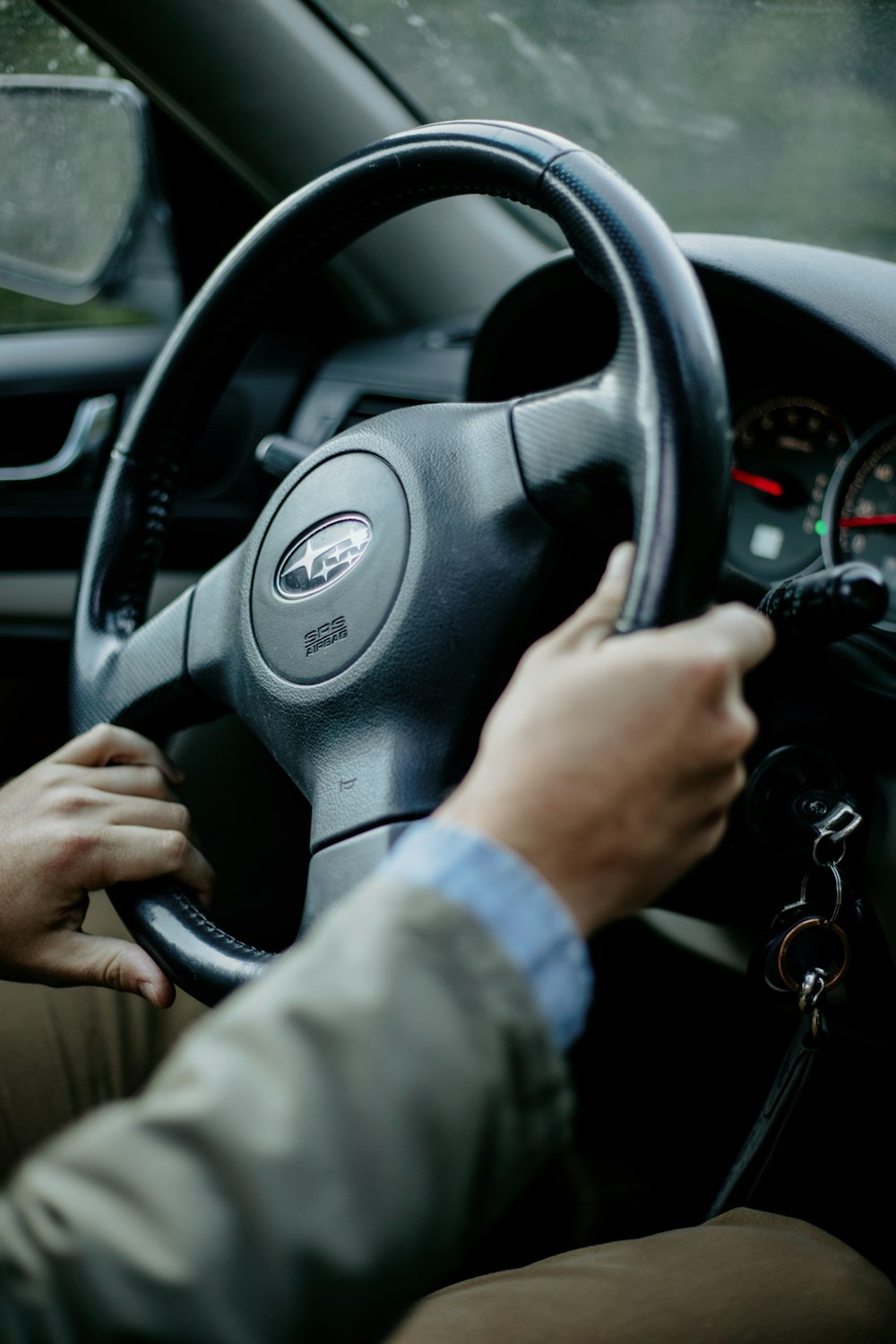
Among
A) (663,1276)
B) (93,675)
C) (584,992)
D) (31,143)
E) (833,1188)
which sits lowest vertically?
(833,1188)

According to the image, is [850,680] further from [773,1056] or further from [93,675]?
[93,675]

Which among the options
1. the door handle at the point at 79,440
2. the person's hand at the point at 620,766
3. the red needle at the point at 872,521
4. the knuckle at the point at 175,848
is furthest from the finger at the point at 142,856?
the door handle at the point at 79,440

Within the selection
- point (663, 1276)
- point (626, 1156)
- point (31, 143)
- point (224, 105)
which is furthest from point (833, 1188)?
point (31, 143)

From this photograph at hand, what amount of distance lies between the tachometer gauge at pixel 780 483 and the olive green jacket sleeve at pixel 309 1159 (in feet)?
3.01

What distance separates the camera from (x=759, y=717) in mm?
1067

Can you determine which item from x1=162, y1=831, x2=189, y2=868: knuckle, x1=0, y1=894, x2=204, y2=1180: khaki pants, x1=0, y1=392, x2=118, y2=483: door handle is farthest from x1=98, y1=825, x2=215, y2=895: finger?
x1=0, y1=392, x2=118, y2=483: door handle

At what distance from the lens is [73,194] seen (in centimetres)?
185

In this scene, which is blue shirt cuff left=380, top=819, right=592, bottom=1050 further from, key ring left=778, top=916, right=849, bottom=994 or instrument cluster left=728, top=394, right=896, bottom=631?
instrument cluster left=728, top=394, right=896, bottom=631

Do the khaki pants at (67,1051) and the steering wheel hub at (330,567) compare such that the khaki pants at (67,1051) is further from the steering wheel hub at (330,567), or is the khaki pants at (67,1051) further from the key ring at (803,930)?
the key ring at (803,930)

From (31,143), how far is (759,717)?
1.47 meters

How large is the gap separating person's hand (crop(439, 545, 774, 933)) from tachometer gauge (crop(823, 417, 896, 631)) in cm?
70

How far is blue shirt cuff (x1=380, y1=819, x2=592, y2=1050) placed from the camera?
49 cm

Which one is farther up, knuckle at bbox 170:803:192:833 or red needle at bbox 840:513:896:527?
red needle at bbox 840:513:896:527

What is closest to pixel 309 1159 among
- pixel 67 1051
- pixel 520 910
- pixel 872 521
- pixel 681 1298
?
pixel 520 910
